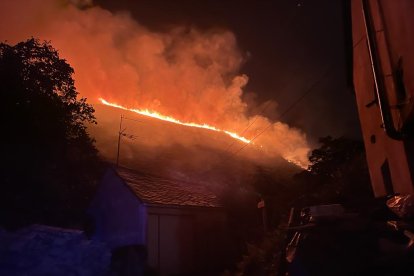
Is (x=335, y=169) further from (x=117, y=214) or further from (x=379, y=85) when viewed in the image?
(x=379, y=85)

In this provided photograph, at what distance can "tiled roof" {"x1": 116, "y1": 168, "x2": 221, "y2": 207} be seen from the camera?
17219mm

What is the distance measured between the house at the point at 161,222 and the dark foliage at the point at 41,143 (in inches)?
176

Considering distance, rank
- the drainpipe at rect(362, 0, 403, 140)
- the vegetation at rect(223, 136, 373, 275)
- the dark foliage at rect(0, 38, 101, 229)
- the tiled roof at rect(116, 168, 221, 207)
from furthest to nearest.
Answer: the dark foliage at rect(0, 38, 101, 229)
the tiled roof at rect(116, 168, 221, 207)
the vegetation at rect(223, 136, 373, 275)
the drainpipe at rect(362, 0, 403, 140)

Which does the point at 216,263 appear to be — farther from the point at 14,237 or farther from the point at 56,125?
the point at 56,125

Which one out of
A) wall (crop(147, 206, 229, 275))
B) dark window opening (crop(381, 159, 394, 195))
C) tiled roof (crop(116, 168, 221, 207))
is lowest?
wall (crop(147, 206, 229, 275))

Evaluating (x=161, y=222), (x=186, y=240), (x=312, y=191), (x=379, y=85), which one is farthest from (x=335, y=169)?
(x=379, y=85)

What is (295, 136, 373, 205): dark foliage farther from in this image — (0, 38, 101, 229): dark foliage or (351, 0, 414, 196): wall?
(0, 38, 101, 229): dark foliage

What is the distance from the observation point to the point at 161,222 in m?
16.8

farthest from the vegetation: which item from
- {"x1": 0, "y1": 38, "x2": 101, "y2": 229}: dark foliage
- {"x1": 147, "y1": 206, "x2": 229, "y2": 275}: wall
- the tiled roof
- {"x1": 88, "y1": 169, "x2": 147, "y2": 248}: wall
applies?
{"x1": 0, "y1": 38, "x2": 101, "y2": 229}: dark foliage

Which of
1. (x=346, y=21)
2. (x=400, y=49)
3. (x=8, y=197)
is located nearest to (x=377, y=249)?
(x=400, y=49)

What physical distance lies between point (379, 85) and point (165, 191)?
13.0m

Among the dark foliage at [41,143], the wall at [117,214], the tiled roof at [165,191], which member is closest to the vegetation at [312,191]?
the tiled roof at [165,191]

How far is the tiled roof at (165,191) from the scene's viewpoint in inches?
678

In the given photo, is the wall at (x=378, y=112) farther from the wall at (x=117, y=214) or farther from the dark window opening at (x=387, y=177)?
the wall at (x=117, y=214)
